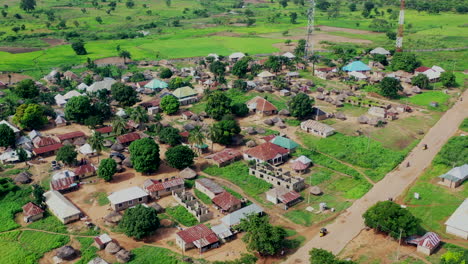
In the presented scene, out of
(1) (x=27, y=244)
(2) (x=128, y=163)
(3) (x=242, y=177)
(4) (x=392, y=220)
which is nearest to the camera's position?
(4) (x=392, y=220)

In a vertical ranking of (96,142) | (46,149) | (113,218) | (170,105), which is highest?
(96,142)

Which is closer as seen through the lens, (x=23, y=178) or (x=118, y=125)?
(x=23, y=178)

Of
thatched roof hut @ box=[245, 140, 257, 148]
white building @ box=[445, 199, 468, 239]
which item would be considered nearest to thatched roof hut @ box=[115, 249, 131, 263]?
thatched roof hut @ box=[245, 140, 257, 148]

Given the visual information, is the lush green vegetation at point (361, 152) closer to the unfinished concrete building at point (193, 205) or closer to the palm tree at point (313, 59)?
the unfinished concrete building at point (193, 205)

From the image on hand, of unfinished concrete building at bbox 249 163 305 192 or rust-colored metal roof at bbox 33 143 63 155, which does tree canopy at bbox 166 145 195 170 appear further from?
rust-colored metal roof at bbox 33 143 63 155

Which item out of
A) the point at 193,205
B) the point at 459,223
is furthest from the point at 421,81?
the point at 193,205

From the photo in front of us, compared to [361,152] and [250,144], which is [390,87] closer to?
[361,152]
